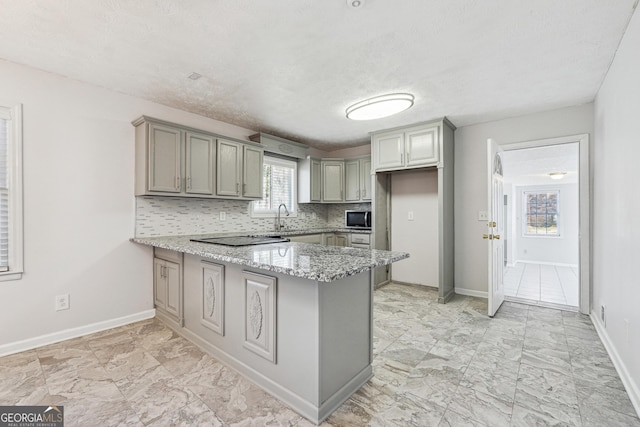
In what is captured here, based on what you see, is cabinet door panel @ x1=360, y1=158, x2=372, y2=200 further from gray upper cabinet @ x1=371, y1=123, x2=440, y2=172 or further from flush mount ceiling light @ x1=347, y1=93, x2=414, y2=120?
flush mount ceiling light @ x1=347, y1=93, x2=414, y2=120

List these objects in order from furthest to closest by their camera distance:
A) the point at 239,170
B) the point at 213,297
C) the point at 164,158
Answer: the point at 239,170 → the point at 164,158 → the point at 213,297

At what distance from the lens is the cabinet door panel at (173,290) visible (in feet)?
8.96

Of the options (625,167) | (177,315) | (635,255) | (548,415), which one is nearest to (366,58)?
(625,167)

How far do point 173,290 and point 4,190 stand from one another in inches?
60.4

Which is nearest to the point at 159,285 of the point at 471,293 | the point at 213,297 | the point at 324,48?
the point at 213,297

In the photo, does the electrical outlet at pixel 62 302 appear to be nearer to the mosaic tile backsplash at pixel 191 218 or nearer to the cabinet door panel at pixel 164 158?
the mosaic tile backsplash at pixel 191 218

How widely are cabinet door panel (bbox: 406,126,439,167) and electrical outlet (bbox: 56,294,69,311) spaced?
401 cm

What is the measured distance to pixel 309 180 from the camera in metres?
4.88

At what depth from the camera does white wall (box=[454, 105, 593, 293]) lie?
145 inches

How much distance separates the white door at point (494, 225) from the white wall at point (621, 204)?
0.86 meters

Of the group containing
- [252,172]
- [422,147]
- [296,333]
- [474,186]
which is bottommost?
[296,333]

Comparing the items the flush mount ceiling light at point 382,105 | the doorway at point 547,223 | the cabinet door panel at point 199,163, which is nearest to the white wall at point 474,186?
the doorway at point 547,223
